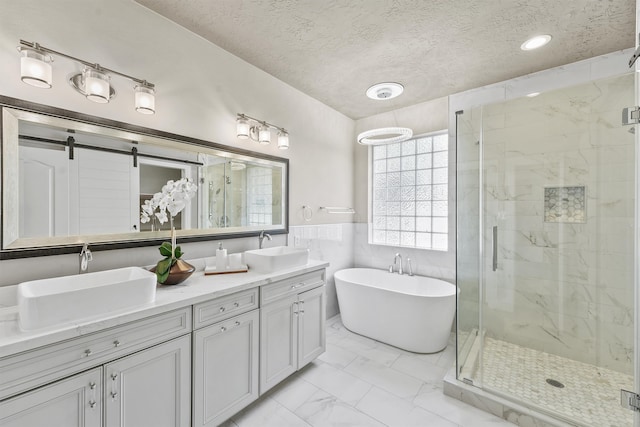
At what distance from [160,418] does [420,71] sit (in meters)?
3.13

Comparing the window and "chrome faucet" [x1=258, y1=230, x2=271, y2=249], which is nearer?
"chrome faucet" [x1=258, y1=230, x2=271, y2=249]

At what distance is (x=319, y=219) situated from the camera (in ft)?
10.2

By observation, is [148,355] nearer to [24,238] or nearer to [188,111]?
[24,238]

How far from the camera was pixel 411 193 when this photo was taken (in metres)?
3.42

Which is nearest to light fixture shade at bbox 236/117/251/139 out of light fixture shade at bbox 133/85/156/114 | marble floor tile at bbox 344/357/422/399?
light fixture shade at bbox 133/85/156/114

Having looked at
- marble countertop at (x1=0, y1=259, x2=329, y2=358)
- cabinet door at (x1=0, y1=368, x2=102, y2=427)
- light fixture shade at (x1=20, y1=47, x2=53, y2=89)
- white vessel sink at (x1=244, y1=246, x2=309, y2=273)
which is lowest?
cabinet door at (x1=0, y1=368, x2=102, y2=427)

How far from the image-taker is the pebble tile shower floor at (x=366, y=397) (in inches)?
68.0

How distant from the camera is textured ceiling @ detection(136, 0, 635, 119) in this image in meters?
1.70

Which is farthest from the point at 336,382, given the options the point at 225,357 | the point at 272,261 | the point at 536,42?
the point at 536,42

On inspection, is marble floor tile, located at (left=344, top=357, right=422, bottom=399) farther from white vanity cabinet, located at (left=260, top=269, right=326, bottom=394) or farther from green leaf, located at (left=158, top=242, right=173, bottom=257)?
green leaf, located at (left=158, top=242, right=173, bottom=257)

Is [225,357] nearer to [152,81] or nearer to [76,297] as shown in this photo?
[76,297]

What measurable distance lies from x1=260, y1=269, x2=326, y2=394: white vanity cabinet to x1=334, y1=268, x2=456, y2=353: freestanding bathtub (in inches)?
26.4

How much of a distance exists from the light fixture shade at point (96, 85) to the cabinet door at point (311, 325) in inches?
69.8

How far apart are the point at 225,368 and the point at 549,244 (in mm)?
2816
